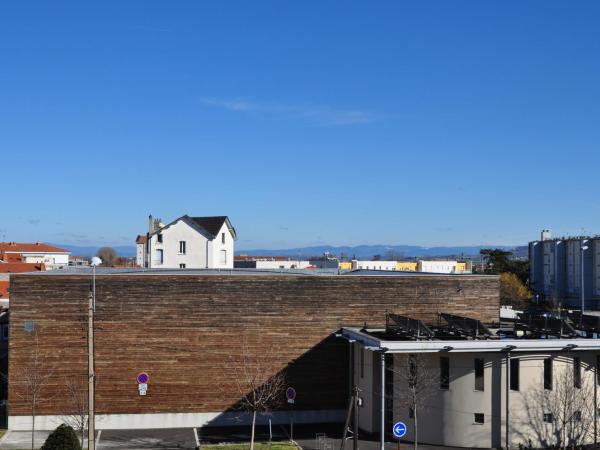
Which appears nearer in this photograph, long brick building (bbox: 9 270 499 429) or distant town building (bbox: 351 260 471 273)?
long brick building (bbox: 9 270 499 429)

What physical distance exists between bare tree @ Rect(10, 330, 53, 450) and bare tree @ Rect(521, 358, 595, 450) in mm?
20629

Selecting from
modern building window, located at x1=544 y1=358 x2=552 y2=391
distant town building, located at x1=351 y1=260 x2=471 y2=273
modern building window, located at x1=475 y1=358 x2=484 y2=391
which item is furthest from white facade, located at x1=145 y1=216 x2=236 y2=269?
modern building window, located at x1=544 y1=358 x2=552 y2=391

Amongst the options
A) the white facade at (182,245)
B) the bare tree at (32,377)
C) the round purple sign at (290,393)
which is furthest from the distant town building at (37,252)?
the round purple sign at (290,393)

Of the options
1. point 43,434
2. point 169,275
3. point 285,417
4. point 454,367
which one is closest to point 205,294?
point 169,275

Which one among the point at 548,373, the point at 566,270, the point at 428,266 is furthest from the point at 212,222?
the point at 428,266

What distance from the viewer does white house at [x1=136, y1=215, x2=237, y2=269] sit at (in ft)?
236

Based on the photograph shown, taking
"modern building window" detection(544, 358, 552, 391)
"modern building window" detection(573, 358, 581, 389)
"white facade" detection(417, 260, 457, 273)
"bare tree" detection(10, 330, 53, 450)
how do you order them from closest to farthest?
"modern building window" detection(544, 358, 552, 391) → "modern building window" detection(573, 358, 581, 389) → "bare tree" detection(10, 330, 53, 450) → "white facade" detection(417, 260, 457, 273)

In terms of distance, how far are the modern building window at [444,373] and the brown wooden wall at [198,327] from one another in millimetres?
5595

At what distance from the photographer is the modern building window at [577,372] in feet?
102

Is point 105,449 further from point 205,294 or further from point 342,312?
point 342,312

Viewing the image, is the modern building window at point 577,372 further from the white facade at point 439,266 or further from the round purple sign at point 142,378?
the white facade at point 439,266

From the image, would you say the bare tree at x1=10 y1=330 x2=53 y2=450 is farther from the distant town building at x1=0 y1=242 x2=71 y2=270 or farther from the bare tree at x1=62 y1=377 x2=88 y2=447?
the distant town building at x1=0 y1=242 x2=71 y2=270

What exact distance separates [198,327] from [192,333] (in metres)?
0.38

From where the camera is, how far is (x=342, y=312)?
36.0 metres
